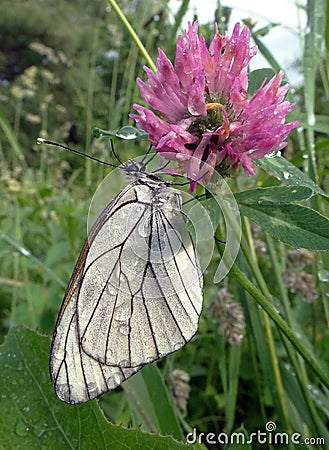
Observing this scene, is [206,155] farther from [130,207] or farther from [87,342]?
[87,342]

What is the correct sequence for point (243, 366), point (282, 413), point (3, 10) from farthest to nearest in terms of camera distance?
point (3, 10), point (243, 366), point (282, 413)

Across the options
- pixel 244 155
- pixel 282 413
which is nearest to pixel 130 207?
pixel 244 155

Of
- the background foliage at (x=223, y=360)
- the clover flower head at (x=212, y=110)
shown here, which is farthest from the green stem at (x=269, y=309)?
the clover flower head at (x=212, y=110)

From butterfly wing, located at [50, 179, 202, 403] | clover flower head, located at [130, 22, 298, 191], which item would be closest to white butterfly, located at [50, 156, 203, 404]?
butterfly wing, located at [50, 179, 202, 403]

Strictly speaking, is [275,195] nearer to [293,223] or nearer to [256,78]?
[293,223]

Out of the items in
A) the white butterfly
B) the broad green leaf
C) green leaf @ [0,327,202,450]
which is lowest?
the broad green leaf

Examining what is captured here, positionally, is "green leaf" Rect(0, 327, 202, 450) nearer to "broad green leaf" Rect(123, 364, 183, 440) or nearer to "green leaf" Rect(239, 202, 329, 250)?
"broad green leaf" Rect(123, 364, 183, 440)
